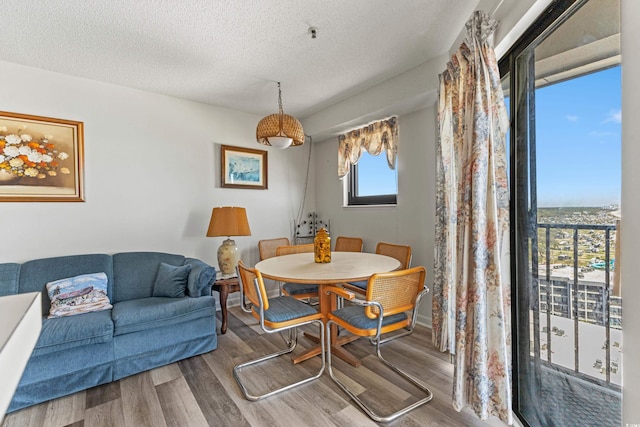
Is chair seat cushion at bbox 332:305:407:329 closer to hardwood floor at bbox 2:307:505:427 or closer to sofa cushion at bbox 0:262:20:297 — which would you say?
hardwood floor at bbox 2:307:505:427

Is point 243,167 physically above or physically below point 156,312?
above

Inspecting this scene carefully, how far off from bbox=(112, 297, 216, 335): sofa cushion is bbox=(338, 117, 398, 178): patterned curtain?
2324 mm

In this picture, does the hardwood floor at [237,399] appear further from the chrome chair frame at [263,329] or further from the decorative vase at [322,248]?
the decorative vase at [322,248]

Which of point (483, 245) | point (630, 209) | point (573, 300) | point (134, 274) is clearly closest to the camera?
point (630, 209)

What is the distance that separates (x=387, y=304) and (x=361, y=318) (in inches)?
8.1

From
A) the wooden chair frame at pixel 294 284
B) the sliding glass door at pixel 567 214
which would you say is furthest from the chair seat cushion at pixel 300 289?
the sliding glass door at pixel 567 214

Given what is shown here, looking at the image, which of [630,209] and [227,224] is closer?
[630,209]

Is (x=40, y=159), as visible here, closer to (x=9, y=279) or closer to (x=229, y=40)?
(x=9, y=279)

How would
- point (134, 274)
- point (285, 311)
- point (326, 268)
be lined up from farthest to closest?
point (134, 274)
point (326, 268)
point (285, 311)

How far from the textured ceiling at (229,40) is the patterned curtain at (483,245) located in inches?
25.9

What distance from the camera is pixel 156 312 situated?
2.18 meters

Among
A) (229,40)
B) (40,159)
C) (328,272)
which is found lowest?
(328,272)

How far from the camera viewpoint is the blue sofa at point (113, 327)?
5.99ft

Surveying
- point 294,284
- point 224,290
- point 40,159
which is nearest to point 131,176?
point 40,159
